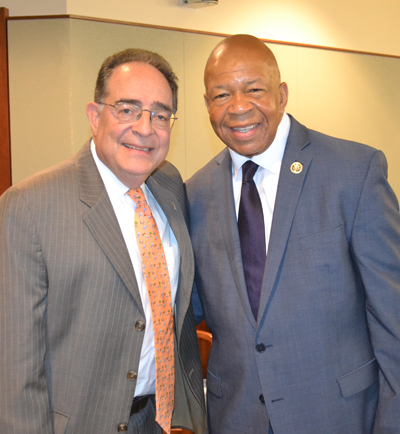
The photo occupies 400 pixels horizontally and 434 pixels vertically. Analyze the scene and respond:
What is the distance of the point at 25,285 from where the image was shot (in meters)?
1.40

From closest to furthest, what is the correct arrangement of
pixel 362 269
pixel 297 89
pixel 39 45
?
pixel 362 269 < pixel 39 45 < pixel 297 89

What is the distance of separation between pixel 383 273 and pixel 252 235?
1.49 ft

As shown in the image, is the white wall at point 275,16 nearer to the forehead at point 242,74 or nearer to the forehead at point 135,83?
the forehead at point 135,83

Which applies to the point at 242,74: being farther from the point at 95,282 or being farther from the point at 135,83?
the point at 95,282

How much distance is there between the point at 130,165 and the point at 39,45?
7.60 ft

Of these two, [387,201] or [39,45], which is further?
[39,45]

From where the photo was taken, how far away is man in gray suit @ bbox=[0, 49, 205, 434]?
55.2 inches

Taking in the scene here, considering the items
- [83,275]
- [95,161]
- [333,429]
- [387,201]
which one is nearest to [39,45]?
[95,161]

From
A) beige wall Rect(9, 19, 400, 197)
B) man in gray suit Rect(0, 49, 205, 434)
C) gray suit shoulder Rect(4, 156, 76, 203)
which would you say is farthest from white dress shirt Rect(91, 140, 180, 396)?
beige wall Rect(9, 19, 400, 197)

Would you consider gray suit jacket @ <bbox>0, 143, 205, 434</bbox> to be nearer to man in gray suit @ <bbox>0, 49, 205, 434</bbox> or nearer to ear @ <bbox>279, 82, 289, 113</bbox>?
man in gray suit @ <bbox>0, 49, 205, 434</bbox>

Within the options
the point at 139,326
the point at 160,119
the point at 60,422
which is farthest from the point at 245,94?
the point at 60,422

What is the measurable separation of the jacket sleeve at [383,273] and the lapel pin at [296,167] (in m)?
0.23

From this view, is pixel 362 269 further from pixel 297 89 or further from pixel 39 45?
pixel 297 89

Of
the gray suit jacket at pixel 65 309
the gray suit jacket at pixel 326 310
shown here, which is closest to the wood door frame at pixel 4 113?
the gray suit jacket at pixel 65 309
